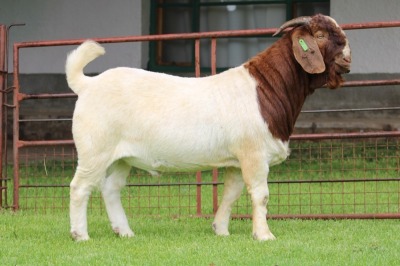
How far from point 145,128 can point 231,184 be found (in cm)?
99

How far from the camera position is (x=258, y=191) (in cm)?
995

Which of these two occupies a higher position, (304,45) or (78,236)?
(304,45)

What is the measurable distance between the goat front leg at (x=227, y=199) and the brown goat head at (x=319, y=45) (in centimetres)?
116

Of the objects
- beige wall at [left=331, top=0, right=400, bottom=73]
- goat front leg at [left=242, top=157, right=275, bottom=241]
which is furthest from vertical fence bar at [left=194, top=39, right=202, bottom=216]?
beige wall at [left=331, top=0, right=400, bottom=73]

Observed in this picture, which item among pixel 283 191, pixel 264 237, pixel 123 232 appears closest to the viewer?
pixel 264 237

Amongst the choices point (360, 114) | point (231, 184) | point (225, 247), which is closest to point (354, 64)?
point (360, 114)

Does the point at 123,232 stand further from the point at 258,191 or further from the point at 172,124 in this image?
the point at 258,191

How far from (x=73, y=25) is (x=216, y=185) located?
6.24 meters

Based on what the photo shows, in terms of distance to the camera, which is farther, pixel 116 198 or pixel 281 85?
pixel 116 198

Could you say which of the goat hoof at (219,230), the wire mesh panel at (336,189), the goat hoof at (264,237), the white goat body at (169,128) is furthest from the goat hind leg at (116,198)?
the wire mesh panel at (336,189)

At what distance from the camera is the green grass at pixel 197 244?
8.78 metres

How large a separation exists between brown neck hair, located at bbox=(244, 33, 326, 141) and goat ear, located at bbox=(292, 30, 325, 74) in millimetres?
182

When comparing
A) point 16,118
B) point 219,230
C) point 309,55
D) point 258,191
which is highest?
point 309,55

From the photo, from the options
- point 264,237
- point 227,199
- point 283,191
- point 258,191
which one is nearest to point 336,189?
point 283,191
